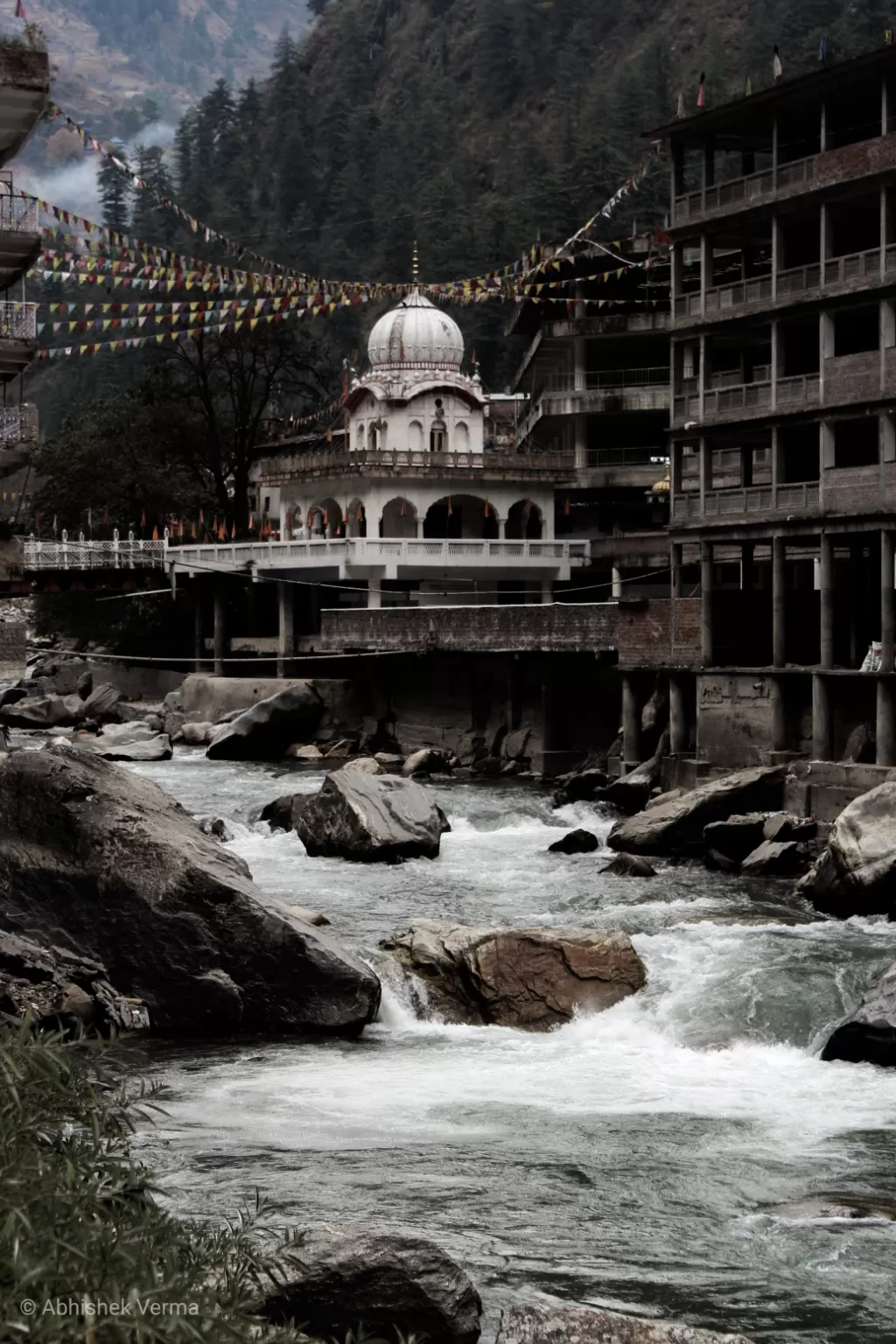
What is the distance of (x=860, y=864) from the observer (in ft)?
99.2

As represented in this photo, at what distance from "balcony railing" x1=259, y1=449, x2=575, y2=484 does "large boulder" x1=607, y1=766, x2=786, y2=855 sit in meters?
38.7

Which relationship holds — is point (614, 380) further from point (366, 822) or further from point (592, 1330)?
point (592, 1330)

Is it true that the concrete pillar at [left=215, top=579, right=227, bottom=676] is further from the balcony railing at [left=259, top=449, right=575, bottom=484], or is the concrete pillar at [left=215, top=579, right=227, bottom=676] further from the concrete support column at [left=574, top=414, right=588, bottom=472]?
the concrete support column at [left=574, top=414, right=588, bottom=472]

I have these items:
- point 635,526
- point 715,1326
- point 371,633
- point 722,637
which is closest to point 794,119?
point 722,637

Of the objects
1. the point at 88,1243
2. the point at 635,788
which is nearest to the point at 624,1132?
the point at 88,1243

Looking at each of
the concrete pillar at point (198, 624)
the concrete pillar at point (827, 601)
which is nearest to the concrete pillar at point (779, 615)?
the concrete pillar at point (827, 601)

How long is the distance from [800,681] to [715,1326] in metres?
27.7

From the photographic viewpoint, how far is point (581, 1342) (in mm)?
11664

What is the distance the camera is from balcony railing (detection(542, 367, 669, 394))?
7956cm

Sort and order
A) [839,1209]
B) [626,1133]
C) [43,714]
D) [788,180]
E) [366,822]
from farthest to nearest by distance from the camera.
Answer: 1. [43,714]
2. [788,180]
3. [366,822]
4. [626,1133]
5. [839,1209]

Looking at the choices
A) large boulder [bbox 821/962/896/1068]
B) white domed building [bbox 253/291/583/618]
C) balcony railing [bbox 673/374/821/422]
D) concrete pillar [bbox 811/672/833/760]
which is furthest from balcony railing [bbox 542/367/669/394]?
large boulder [bbox 821/962/896/1068]

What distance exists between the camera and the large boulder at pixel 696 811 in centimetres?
3703

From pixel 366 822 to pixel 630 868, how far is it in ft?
15.9

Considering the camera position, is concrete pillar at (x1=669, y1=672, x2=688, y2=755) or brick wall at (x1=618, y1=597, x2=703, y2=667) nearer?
concrete pillar at (x1=669, y1=672, x2=688, y2=755)
